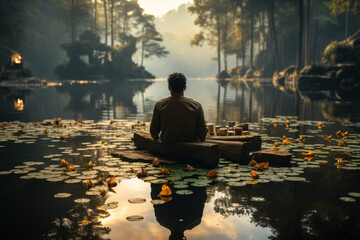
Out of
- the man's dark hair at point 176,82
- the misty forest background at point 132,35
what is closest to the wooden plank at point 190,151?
the man's dark hair at point 176,82

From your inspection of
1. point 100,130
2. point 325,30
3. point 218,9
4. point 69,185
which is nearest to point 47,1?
point 218,9

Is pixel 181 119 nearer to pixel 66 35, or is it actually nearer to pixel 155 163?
pixel 155 163

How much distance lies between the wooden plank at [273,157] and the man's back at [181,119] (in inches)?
39.2

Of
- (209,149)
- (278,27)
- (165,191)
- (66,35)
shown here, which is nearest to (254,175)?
(209,149)

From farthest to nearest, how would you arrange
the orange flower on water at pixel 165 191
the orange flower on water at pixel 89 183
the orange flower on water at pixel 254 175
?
the orange flower on water at pixel 254 175 < the orange flower on water at pixel 89 183 < the orange flower on water at pixel 165 191

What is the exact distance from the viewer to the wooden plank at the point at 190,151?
5855 mm

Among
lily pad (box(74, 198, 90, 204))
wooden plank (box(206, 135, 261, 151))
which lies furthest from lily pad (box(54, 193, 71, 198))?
wooden plank (box(206, 135, 261, 151))

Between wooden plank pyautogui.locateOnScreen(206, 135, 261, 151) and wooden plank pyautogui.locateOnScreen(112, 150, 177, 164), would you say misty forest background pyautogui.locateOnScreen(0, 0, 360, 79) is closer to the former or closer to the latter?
wooden plank pyautogui.locateOnScreen(206, 135, 261, 151)

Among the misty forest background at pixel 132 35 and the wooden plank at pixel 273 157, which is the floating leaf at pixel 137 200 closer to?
the wooden plank at pixel 273 157

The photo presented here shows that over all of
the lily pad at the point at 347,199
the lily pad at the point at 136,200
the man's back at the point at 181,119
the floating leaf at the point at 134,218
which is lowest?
the floating leaf at the point at 134,218

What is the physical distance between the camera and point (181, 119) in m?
6.18

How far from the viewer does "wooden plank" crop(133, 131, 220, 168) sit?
5855 millimetres

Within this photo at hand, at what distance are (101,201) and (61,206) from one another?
1.47 ft

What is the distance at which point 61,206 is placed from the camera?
412 centimetres
